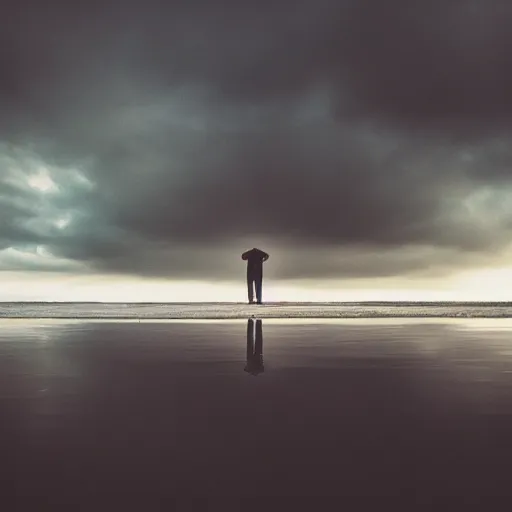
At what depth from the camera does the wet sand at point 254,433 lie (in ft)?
14.9

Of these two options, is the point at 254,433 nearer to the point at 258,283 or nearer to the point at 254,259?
the point at 254,259

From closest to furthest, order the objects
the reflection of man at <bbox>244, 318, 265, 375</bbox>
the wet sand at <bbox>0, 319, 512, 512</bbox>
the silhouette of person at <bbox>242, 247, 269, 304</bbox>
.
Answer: the wet sand at <bbox>0, 319, 512, 512</bbox>, the reflection of man at <bbox>244, 318, 265, 375</bbox>, the silhouette of person at <bbox>242, 247, 269, 304</bbox>

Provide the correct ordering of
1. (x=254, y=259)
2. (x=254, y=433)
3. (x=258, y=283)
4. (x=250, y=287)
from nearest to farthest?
(x=254, y=433)
(x=254, y=259)
(x=258, y=283)
(x=250, y=287)

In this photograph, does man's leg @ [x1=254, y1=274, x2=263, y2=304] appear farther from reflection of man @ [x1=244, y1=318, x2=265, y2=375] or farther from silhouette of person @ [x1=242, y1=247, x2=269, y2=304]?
reflection of man @ [x1=244, y1=318, x2=265, y2=375]

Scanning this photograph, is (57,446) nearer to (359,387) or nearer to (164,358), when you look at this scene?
(359,387)

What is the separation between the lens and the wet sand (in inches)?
179

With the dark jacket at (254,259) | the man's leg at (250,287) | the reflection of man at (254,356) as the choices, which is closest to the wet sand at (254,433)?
the reflection of man at (254,356)

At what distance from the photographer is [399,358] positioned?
14070 mm

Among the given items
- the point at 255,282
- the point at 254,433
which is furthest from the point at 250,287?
the point at 254,433

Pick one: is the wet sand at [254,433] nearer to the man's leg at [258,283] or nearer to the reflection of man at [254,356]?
the reflection of man at [254,356]

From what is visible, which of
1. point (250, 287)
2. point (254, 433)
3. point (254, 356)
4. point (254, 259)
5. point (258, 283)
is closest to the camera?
point (254, 433)

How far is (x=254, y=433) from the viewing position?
649 cm

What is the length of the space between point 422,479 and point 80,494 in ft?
9.62

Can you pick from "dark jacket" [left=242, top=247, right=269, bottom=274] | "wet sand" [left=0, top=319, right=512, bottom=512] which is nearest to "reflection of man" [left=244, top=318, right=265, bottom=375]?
"wet sand" [left=0, top=319, right=512, bottom=512]
